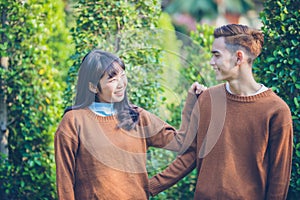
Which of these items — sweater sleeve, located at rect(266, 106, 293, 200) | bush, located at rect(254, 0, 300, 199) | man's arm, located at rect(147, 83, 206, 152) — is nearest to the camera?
sweater sleeve, located at rect(266, 106, 293, 200)

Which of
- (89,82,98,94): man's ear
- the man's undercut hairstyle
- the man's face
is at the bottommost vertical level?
(89,82,98,94): man's ear

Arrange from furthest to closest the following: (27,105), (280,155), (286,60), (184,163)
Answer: (27,105), (286,60), (184,163), (280,155)

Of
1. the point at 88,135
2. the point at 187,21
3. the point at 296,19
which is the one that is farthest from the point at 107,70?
the point at 187,21

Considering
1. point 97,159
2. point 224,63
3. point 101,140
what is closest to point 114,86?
point 101,140

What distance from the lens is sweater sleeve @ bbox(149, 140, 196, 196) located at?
11.8 ft

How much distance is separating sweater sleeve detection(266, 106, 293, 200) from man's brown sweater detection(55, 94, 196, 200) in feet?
2.44

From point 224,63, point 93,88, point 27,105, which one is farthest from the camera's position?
point 27,105

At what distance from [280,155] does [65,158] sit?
118cm

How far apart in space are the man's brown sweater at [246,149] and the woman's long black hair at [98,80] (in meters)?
0.43

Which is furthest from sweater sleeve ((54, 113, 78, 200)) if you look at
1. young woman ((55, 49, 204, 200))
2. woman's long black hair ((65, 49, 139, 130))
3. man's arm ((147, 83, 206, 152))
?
man's arm ((147, 83, 206, 152))

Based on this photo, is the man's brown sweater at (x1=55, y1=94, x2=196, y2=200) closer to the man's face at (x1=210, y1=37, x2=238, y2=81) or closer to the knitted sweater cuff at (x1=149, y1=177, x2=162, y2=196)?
the knitted sweater cuff at (x1=149, y1=177, x2=162, y2=196)

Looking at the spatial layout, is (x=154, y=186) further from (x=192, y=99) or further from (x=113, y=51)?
(x=113, y=51)

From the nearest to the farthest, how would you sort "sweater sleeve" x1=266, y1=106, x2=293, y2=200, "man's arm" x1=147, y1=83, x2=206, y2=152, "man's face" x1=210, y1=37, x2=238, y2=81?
"sweater sleeve" x1=266, y1=106, x2=293, y2=200
"man's face" x1=210, y1=37, x2=238, y2=81
"man's arm" x1=147, y1=83, x2=206, y2=152

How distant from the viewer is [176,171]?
3.63 m
